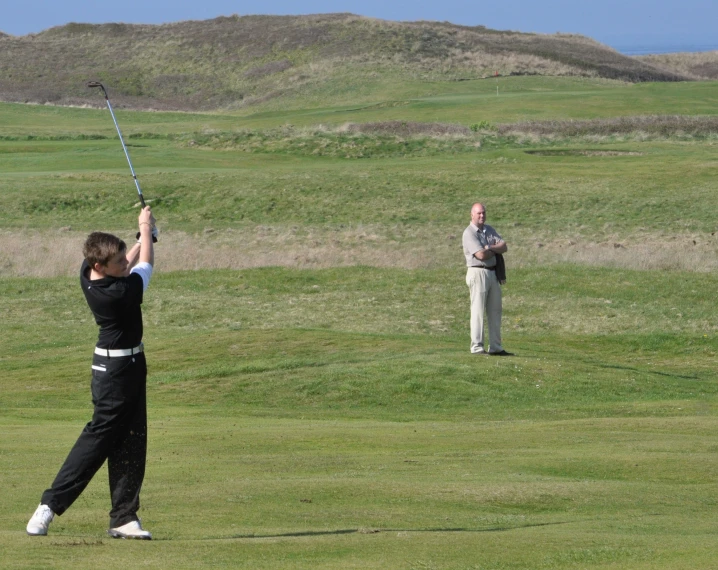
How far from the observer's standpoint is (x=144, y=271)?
29.9ft

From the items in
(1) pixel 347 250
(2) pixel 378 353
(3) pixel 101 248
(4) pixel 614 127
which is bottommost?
(2) pixel 378 353

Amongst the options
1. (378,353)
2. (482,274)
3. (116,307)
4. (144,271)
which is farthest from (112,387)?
(378,353)

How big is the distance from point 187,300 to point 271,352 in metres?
7.30

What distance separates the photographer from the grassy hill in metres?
111

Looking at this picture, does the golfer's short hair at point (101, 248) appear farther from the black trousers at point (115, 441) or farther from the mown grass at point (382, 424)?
the mown grass at point (382, 424)

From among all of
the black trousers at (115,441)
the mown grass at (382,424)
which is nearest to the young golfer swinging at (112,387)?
the black trousers at (115,441)

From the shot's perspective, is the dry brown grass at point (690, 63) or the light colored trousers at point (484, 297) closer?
the light colored trousers at point (484, 297)

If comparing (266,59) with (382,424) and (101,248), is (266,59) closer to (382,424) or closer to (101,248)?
(382,424)

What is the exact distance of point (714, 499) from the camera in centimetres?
1148

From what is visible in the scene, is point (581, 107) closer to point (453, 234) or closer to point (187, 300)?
point (453, 234)

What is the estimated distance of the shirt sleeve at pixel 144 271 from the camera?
29.6ft

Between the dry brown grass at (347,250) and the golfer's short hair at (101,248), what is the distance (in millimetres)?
27276

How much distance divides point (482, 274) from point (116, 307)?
13593 mm

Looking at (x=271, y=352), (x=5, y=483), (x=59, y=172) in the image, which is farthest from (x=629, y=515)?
(x=59, y=172)
